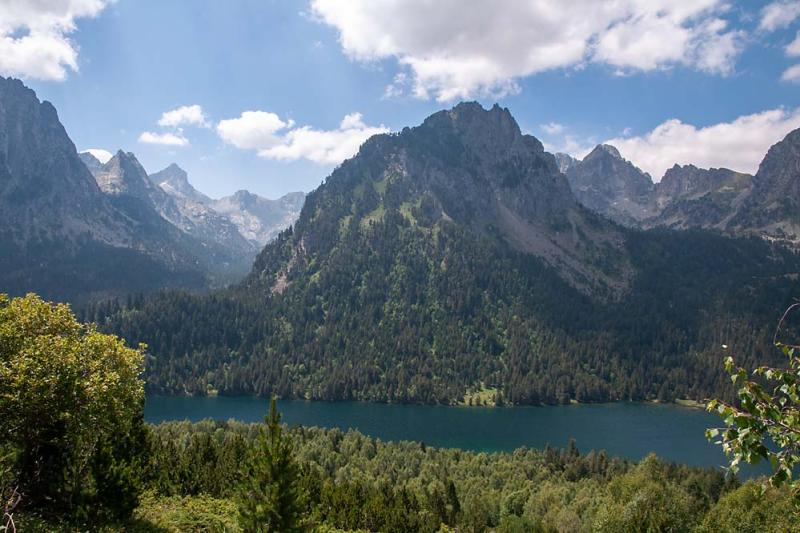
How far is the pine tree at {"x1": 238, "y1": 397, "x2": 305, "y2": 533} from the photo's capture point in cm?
2791

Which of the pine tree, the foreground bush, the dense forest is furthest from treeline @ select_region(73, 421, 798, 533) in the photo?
the foreground bush

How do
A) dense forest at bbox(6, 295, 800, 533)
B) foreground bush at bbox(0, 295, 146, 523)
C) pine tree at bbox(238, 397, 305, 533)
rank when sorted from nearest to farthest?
pine tree at bbox(238, 397, 305, 533), dense forest at bbox(6, 295, 800, 533), foreground bush at bbox(0, 295, 146, 523)

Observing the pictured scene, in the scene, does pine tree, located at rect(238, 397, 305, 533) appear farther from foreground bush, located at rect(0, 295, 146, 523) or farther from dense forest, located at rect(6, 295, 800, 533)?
foreground bush, located at rect(0, 295, 146, 523)

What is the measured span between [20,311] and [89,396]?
828 cm

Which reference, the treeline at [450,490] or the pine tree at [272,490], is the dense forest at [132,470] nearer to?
the pine tree at [272,490]

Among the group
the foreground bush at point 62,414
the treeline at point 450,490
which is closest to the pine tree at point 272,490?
the treeline at point 450,490

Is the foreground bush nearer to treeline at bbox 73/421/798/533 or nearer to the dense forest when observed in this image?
the dense forest

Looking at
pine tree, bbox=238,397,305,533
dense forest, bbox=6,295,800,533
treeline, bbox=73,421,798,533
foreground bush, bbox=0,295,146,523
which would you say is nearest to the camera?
pine tree, bbox=238,397,305,533

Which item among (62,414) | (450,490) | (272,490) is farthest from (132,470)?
(450,490)

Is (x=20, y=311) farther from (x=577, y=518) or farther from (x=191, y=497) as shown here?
(x=577, y=518)

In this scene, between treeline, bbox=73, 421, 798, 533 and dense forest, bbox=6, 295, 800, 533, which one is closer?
dense forest, bbox=6, 295, 800, 533

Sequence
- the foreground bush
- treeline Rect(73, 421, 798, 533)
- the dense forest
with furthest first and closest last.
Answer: treeline Rect(73, 421, 798, 533) → the foreground bush → the dense forest

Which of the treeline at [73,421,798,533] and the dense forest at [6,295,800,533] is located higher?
the dense forest at [6,295,800,533]

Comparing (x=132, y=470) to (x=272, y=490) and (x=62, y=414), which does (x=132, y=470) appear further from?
(x=272, y=490)
